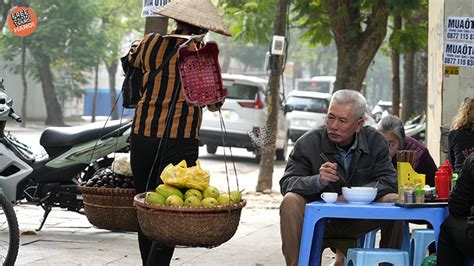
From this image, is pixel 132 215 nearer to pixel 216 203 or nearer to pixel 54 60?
pixel 216 203

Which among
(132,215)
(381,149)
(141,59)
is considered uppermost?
(141,59)

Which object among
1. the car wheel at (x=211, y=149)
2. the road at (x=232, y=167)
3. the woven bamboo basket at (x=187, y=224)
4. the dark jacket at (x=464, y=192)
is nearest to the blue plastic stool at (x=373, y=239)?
the dark jacket at (x=464, y=192)

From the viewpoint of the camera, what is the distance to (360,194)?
575cm

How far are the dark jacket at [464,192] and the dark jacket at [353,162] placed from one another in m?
0.85

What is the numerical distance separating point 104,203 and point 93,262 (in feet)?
4.88

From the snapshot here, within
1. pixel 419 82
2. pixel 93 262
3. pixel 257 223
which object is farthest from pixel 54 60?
pixel 93 262

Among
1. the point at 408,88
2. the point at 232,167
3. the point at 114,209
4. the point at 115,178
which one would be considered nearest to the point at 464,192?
the point at 114,209

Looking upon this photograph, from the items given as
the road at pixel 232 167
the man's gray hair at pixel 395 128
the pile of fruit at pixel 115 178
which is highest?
the man's gray hair at pixel 395 128

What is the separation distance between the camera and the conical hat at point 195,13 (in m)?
6.38

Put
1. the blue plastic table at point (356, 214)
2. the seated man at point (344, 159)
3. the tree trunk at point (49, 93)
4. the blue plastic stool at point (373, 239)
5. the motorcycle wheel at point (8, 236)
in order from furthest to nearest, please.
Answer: the tree trunk at point (49, 93), the blue plastic stool at point (373, 239), the motorcycle wheel at point (8, 236), the seated man at point (344, 159), the blue plastic table at point (356, 214)

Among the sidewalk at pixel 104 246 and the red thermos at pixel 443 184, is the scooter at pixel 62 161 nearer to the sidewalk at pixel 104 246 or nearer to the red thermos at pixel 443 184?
the sidewalk at pixel 104 246

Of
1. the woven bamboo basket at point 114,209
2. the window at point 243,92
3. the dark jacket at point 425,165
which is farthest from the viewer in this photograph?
the window at point 243,92

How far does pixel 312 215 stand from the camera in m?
5.70

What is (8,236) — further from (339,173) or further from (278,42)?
(278,42)
